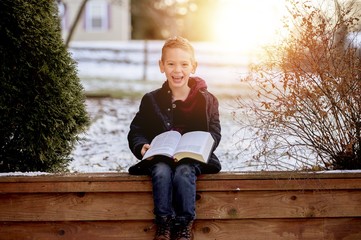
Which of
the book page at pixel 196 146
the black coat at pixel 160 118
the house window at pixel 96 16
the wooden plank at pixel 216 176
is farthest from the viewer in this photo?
the house window at pixel 96 16

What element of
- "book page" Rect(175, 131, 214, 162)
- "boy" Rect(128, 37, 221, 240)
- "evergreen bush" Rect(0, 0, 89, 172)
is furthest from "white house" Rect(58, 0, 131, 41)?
"book page" Rect(175, 131, 214, 162)

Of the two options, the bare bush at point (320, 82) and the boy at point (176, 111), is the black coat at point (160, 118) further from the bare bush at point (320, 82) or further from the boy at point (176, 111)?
the bare bush at point (320, 82)

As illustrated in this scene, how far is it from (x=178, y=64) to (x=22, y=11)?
3.40 feet

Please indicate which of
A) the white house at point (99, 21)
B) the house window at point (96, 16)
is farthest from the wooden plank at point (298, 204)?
the house window at point (96, 16)

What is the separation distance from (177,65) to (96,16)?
23712 mm

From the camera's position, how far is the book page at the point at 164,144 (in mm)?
3508

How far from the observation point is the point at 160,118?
12.9 feet

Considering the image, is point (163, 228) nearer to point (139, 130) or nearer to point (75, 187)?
point (75, 187)

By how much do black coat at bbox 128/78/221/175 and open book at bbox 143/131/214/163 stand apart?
0.51 ft

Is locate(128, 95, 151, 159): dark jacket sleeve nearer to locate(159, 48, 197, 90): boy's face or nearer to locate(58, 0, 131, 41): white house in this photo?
Result: locate(159, 48, 197, 90): boy's face

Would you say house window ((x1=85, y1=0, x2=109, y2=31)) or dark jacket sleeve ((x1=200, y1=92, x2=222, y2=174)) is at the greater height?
house window ((x1=85, y1=0, x2=109, y2=31))

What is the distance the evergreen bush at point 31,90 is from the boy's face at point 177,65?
0.67 metres

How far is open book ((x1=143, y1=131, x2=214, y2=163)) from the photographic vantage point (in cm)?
350

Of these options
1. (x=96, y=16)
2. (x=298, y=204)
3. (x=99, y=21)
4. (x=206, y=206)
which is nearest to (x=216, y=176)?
(x=206, y=206)
